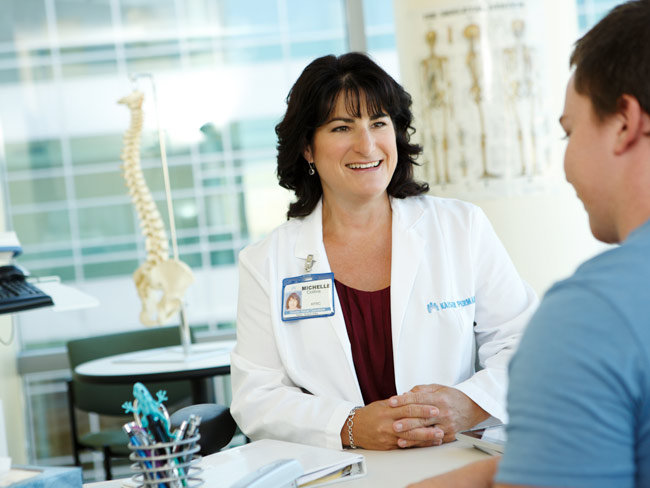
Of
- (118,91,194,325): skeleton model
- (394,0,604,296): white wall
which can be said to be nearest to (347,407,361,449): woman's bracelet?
(118,91,194,325): skeleton model

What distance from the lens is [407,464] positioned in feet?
5.36

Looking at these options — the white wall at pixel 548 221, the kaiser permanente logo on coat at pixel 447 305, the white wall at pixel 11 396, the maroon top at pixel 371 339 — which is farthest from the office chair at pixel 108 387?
the kaiser permanente logo on coat at pixel 447 305

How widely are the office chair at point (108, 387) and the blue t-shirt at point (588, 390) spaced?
10.9 ft

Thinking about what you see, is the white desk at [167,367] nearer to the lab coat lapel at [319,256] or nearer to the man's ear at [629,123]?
the lab coat lapel at [319,256]

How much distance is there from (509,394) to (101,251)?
4.17m

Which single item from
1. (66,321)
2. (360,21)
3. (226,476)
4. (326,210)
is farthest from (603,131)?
(66,321)

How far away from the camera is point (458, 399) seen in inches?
75.2

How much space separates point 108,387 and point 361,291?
7.57 ft

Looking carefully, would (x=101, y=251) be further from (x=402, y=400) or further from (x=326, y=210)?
(x=402, y=400)

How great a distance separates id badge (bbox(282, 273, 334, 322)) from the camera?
7.07 feet

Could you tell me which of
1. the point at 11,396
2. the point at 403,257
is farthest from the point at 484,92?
the point at 11,396

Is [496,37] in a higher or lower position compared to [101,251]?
higher

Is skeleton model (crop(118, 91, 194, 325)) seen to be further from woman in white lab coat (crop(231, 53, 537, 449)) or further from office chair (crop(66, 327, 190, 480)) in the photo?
woman in white lab coat (crop(231, 53, 537, 449))

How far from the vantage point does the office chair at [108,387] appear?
→ 3.99 meters
